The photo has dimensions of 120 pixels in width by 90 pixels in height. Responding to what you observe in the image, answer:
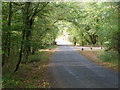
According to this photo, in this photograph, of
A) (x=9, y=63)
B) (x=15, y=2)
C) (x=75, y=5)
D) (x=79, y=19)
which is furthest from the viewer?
(x=79, y=19)

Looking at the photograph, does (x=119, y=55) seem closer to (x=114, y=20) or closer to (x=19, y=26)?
(x=114, y=20)

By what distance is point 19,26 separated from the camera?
1365cm

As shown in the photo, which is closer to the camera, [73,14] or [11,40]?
[11,40]

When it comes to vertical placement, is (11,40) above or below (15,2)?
below

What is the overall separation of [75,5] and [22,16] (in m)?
9.77

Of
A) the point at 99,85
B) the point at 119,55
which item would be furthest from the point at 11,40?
the point at 119,55

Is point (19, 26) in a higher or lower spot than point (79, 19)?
lower

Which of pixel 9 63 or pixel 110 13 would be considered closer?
pixel 9 63

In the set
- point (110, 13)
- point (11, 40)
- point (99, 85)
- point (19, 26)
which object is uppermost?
point (110, 13)

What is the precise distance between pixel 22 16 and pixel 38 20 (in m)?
6.37

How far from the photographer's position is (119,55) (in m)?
21.7

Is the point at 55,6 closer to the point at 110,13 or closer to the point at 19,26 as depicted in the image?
the point at 110,13

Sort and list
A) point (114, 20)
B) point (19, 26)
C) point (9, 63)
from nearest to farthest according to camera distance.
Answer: point (19, 26)
point (9, 63)
point (114, 20)

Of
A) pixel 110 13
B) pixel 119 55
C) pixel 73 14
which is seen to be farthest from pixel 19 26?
pixel 73 14
